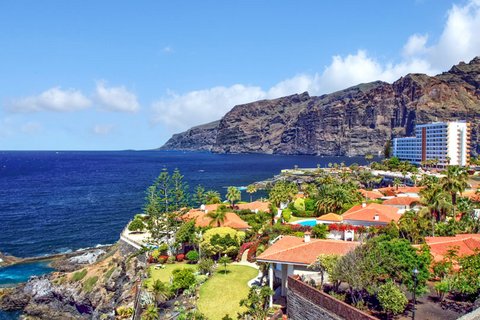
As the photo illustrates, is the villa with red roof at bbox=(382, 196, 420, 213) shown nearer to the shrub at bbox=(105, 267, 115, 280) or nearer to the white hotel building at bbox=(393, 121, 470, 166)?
the shrub at bbox=(105, 267, 115, 280)

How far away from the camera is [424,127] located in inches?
5787

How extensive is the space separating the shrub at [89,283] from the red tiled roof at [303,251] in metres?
21.8

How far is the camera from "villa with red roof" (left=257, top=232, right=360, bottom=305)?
25734 millimetres

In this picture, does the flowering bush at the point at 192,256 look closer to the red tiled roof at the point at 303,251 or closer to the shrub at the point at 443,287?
the red tiled roof at the point at 303,251

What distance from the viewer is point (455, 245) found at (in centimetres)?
2833

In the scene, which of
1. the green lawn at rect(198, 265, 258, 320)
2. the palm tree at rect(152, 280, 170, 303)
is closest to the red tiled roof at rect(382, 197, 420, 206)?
the green lawn at rect(198, 265, 258, 320)

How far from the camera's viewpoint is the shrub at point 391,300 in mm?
19516

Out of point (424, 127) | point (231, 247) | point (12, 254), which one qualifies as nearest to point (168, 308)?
point (231, 247)

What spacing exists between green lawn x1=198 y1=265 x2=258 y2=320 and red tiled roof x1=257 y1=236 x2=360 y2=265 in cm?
337

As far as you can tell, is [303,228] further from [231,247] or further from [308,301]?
[308,301]

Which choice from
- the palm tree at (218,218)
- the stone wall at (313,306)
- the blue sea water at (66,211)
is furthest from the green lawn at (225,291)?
the blue sea water at (66,211)

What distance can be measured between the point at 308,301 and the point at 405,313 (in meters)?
5.04

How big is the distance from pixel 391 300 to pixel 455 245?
11.7m

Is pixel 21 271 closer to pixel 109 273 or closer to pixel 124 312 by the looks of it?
pixel 109 273
